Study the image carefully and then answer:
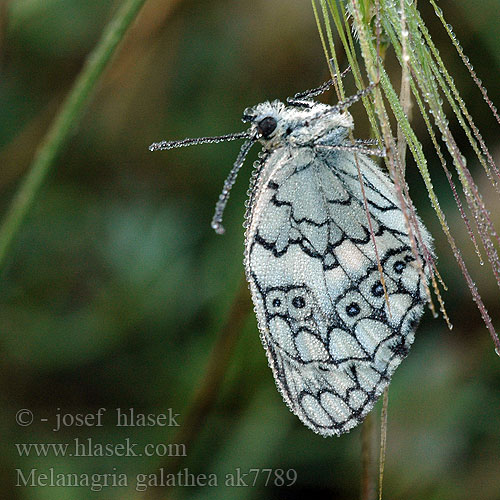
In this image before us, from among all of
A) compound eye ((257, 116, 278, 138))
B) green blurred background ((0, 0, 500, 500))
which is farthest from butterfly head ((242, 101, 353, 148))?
green blurred background ((0, 0, 500, 500))

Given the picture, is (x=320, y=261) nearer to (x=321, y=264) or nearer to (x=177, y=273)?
(x=321, y=264)

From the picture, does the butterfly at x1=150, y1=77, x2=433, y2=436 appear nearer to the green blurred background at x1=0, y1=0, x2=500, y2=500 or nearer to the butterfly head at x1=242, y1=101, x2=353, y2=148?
the butterfly head at x1=242, y1=101, x2=353, y2=148

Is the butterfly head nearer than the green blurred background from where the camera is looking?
Yes

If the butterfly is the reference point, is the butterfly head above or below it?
above

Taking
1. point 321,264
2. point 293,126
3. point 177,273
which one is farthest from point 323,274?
point 177,273

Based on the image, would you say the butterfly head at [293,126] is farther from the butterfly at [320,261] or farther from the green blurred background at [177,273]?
the green blurred background at [177,273]

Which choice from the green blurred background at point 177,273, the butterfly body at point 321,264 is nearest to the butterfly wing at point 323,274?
the butterfly body at point 321,264
